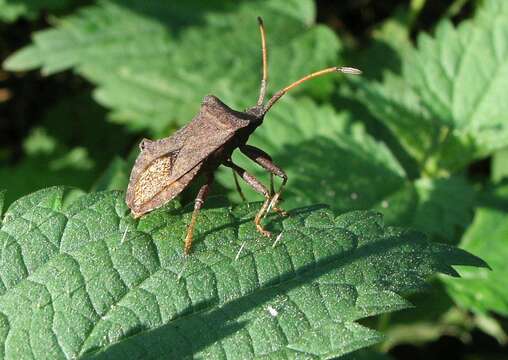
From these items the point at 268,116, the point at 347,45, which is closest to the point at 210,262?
the point at 268,116

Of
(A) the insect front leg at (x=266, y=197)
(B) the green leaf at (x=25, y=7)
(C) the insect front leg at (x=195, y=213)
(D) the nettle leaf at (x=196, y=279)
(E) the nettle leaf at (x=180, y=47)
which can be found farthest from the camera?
(B) the green leaf at (x=25, y=7)

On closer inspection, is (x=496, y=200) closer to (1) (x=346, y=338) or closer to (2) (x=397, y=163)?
(2) (x=397, y=163)

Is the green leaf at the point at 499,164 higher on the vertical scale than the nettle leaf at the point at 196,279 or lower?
higher

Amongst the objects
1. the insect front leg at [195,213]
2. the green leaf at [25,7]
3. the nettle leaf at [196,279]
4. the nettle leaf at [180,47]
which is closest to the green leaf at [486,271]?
the nettle leaf at [180,47]

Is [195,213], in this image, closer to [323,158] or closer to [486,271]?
[323,158]

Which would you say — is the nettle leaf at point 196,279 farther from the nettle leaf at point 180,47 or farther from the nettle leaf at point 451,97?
the nettle leaf at point 180,47

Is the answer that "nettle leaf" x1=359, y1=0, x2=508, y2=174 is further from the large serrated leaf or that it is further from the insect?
the insect

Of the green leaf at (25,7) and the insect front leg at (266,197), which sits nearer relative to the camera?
the insect front leg at (266,197)

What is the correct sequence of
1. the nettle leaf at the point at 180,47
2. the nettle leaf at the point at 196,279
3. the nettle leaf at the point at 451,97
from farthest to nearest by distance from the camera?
the nettle leaf at the point at 180,47 → the nettle leaf at the point at 451,97 → the nettle leaf at the point at 196,279
